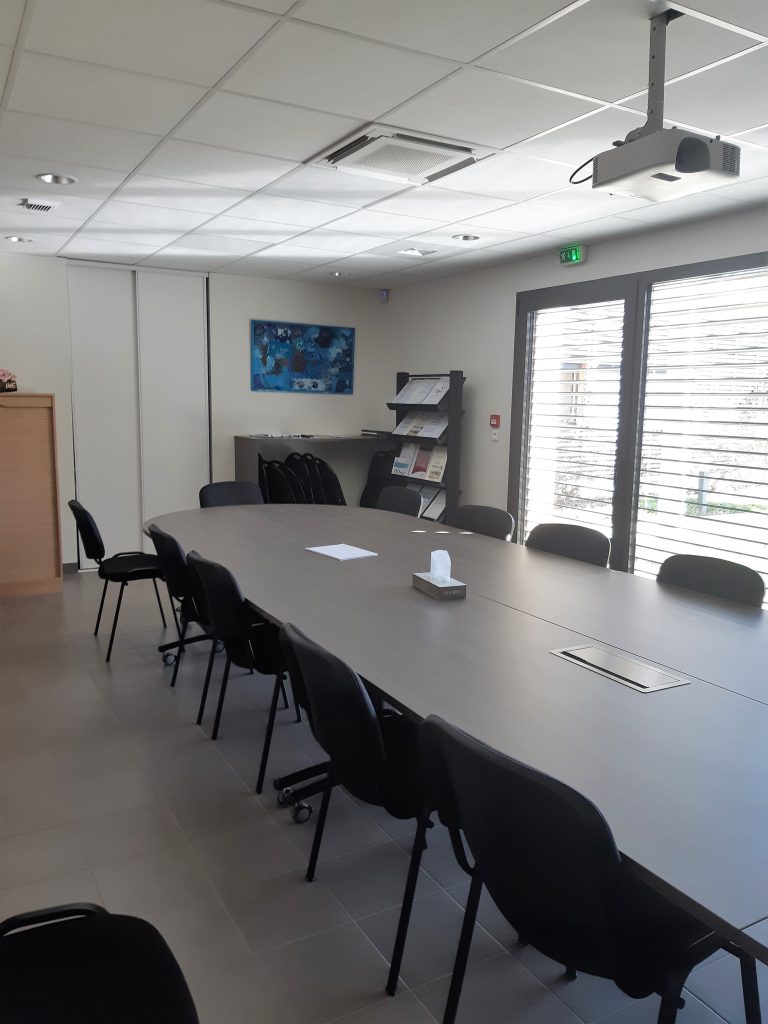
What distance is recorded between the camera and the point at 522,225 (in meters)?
4.82

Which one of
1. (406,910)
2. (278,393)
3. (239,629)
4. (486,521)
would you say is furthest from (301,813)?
(278,393)

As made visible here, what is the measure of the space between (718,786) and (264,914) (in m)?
1.41

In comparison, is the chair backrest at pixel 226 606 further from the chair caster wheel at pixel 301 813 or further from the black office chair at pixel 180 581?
the chair caster wheel at pixel 301 813

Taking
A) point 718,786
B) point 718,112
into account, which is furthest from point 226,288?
point 718,786

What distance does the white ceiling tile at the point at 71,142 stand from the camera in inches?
128

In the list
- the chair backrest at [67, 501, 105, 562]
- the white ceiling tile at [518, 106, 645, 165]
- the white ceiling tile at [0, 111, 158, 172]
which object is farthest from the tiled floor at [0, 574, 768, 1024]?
the white ceiling tile at [518, 106, 645, 165]

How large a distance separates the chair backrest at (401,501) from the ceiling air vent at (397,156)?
2185 mm

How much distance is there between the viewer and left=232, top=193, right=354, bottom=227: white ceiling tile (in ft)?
14.3

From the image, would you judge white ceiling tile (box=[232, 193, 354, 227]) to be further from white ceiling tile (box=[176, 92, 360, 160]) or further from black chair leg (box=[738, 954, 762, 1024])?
black chair leg (box=[738, 954, 762, 1024])

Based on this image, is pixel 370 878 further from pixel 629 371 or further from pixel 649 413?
pixel 629 371

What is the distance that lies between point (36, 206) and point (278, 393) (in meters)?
3.09

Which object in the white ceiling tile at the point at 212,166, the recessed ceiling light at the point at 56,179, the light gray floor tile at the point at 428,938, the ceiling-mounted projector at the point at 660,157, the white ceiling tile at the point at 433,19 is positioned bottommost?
the light gray floor tile at the point at 428,938

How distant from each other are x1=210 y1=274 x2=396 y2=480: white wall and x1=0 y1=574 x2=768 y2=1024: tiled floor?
383cm

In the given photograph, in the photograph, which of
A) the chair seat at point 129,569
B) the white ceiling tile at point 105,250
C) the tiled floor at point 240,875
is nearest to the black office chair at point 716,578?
the tiled floor at point 240,875
